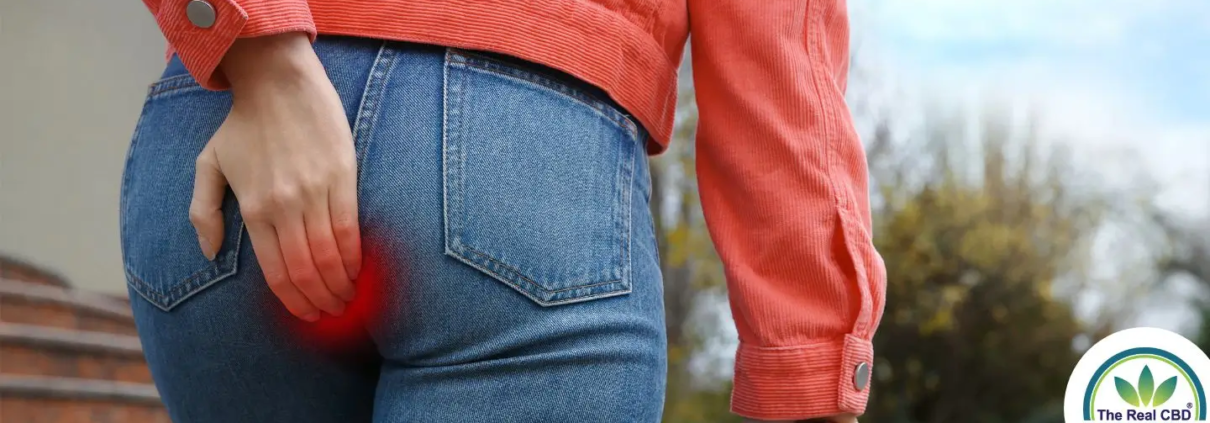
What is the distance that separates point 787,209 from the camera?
645 millimetres

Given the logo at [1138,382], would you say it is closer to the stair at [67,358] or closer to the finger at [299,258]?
the finger at [299,258]

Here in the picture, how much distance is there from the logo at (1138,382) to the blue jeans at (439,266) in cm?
117

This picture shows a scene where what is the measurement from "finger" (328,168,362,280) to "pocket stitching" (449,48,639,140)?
95 mm

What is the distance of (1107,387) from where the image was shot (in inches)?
59.6

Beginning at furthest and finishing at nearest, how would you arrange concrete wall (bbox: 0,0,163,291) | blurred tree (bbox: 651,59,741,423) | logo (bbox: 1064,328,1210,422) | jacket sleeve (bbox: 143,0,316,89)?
blurred tree (bbox: 651,59,741,423) < concrete wall (bbox: 0,0,163,291) < logo (bbox: 1064,328,1210,422) < jacket sleeve (bbox: 143,0,316,89)

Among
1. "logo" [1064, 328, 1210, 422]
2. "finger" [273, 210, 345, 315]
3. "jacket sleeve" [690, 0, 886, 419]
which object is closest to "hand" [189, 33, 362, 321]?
"finger" [273, 210, 345, 315]

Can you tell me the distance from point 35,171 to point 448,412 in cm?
268

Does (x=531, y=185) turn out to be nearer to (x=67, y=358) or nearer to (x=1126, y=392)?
(x=1126, y=392)

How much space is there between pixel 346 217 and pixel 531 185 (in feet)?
0.34

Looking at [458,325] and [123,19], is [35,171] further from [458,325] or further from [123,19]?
[458,325]

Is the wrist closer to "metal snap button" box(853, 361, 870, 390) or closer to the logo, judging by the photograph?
"metal snap button" box(853, 361, 870, 390)

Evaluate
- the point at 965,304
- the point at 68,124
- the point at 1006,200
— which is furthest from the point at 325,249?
the point at 1006,200

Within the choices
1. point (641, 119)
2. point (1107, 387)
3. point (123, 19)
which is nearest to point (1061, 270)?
point (1107, 387)

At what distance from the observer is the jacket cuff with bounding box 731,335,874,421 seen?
65 cm
